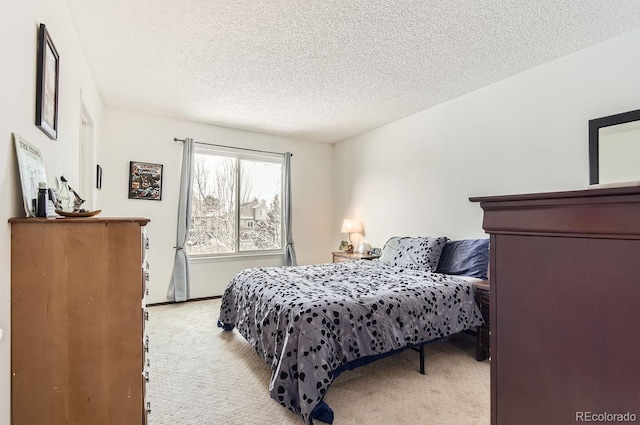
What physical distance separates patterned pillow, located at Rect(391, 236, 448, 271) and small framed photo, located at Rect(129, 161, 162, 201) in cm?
320

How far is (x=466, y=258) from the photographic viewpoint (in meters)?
3.16

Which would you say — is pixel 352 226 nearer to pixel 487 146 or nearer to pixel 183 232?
pixel 487 146

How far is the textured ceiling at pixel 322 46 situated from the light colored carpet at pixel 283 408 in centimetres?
255

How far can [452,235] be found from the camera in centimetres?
355

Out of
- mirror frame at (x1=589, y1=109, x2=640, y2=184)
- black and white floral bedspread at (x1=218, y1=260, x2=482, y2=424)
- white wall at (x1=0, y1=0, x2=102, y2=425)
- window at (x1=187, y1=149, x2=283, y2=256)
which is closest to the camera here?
white wall at (x1=0, y1=0, x2=102, y2=425)

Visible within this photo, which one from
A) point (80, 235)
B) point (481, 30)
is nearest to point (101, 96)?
point (80, 235)

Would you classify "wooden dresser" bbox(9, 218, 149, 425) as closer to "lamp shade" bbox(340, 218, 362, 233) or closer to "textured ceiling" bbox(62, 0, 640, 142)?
"textured ceiling" bbox(62, 0, 640, 142)

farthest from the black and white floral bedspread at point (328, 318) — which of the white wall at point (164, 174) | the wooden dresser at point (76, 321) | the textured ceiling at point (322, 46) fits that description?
the textured ceiling at point (322, 46)

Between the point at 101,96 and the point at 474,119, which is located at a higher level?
the point at 101,96

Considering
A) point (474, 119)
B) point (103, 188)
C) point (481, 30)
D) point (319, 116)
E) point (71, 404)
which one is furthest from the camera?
point (319, 116)

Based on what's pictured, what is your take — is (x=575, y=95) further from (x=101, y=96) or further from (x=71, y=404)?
(x=101, y=96)

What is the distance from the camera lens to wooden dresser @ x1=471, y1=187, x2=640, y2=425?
482mm

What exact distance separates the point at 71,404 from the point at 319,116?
373 cm

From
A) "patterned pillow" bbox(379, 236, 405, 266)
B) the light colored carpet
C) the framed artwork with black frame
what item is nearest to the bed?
the light colored carpet
